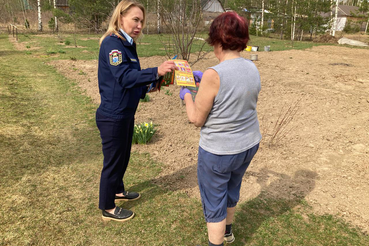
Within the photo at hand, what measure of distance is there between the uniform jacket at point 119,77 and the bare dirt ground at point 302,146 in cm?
147

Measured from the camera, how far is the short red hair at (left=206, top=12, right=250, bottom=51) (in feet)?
5.37

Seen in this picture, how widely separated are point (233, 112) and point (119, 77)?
0.95 metres

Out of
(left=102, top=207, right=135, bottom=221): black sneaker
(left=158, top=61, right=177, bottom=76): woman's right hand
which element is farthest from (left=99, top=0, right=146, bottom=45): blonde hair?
(left=102, top=207, right=135, bottom=221): black sneaker

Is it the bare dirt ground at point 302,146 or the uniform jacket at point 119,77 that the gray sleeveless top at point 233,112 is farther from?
the bare dirt ground at point 302,146

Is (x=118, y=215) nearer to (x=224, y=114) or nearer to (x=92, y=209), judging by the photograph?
(x=92, y=209)

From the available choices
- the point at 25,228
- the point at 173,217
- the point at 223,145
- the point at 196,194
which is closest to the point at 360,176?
the point at 196,194

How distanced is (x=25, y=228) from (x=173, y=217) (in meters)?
1.43

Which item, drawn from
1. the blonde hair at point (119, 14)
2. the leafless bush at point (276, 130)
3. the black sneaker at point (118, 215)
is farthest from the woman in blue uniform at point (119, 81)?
the leafless bush at point (276, 130)

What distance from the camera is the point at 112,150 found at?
254 centimetres

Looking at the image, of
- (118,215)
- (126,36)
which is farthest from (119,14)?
(118,215)

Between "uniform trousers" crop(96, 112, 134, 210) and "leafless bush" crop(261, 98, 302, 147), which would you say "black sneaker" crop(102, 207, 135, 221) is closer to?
"uniform trousers" crop(96, 112, 134, 210)

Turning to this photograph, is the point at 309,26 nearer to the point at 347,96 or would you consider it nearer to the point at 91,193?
the point at 347,96

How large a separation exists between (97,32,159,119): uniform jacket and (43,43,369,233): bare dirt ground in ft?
4.83

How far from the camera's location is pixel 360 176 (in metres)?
3.62
